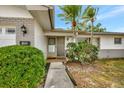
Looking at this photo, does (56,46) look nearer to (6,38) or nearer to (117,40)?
(117,40)

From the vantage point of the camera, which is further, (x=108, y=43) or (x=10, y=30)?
(x=108, y=43)

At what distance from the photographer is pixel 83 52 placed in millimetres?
13344

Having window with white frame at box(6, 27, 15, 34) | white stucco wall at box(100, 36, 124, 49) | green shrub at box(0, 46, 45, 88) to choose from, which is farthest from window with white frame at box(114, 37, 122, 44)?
green shrub at box(0, 46, 45, 88)

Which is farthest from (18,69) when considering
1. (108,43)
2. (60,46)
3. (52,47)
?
(108,43)

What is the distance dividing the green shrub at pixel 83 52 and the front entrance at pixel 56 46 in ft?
15.0

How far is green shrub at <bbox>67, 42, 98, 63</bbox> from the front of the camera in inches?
522

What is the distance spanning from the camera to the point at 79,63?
1405cm

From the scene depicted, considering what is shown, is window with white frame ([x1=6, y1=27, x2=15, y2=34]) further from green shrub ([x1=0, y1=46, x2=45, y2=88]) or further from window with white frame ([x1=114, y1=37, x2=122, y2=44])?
window with white frame ([x1=114, y1=37, x2=122, y2=44])

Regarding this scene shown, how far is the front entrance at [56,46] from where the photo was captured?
18.5 meters

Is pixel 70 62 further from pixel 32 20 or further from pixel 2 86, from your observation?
pixel 2 86

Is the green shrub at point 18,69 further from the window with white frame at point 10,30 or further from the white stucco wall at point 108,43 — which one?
the white stucco wall at point 108,43

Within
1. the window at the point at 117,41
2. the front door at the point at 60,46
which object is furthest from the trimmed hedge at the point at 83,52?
the window at the point at 117,41

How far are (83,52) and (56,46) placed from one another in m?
6.03
